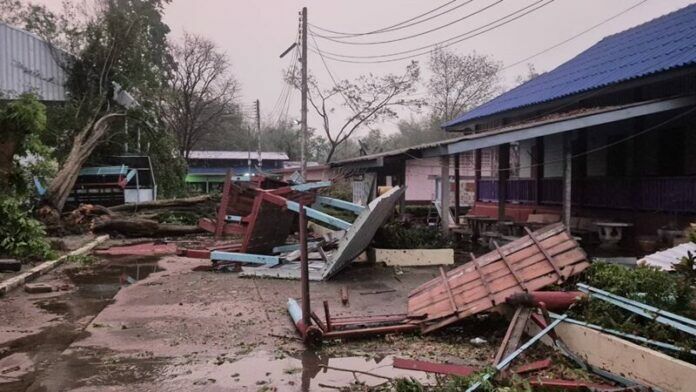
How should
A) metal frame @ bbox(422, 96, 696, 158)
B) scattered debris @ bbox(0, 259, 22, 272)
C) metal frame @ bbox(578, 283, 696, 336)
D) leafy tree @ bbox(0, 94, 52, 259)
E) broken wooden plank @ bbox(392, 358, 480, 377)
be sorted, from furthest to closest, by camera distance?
leafy tree @ bbox(0, 94, 52, 259) → scattered debris @ bbox(0, 259, 22, 272) → metal frame @ bbox(422, 96, 696, 158) → broken wooden plank @ bbox(392, 358, 480, 377) → metal frame @ bbox(578, 283, 696, 336)

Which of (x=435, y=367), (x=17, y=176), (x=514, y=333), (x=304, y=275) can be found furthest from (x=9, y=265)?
(x=514, y=333)

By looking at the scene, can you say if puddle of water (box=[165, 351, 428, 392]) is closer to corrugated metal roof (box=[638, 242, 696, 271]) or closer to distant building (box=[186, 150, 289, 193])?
corrugated metal roof (box=[638, 242, 696, 271])

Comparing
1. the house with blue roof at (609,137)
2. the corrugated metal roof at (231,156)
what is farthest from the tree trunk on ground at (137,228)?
the corrugated metal roof at (231,156)

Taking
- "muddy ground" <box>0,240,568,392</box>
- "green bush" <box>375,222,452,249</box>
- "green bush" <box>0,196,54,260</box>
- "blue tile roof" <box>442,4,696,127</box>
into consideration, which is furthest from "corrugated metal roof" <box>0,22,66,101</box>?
"blue tile roof" <box>442,4,696,127</box>

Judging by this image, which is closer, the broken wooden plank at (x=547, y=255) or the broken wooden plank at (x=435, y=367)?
the broken wooden plank at (x=435, y=367)

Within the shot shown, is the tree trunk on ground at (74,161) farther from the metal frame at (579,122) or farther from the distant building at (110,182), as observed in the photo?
the metal frame at (579,122)

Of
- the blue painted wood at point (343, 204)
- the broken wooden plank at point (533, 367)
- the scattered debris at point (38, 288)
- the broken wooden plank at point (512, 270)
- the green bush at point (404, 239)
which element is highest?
the blue painted wood at point (343, 204)

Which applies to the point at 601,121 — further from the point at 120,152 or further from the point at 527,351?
the point at 120,152

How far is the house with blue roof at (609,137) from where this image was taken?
1013 centimetres

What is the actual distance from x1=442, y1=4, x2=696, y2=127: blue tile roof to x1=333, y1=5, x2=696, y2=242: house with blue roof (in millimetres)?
42

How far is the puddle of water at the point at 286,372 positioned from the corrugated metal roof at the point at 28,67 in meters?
17.4

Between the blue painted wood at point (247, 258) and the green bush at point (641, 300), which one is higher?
the green bush at point (641, 300)

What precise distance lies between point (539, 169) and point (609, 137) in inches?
114

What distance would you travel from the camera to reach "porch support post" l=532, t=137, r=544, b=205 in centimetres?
1535
